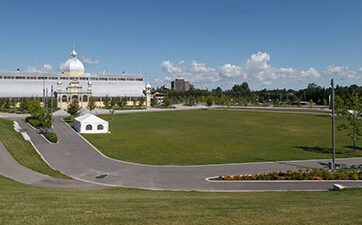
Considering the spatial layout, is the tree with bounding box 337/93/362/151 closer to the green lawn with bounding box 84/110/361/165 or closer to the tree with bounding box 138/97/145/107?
the green lawn with bounding box 84/110/361/165

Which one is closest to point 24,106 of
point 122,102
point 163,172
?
point 122,102

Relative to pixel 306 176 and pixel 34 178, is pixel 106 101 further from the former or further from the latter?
pixel 306 176

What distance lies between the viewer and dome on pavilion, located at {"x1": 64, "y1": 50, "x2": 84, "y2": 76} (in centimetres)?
13838

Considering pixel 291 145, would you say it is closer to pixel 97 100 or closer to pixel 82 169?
pixel 82 169

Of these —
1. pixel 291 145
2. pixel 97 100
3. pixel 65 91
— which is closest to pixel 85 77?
pixel 97 100

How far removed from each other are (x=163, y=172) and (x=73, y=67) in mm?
124080

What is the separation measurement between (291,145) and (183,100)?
15296 cm

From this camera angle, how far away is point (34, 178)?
24.8 m

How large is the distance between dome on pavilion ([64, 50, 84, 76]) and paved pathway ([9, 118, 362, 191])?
353ft

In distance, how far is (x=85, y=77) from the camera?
472 ft

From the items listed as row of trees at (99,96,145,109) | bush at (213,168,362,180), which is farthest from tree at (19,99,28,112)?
bush at (213,168,362,180)

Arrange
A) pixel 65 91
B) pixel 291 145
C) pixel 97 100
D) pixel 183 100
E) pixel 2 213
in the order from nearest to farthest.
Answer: pixel 2 213
pixel 291 145
pixel 65 91
pixel 97 100
pixel 183 100

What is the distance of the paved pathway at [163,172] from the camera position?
23750 millimetres

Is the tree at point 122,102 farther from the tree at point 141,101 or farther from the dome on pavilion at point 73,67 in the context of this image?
the dome on pavilion at point 73,67
